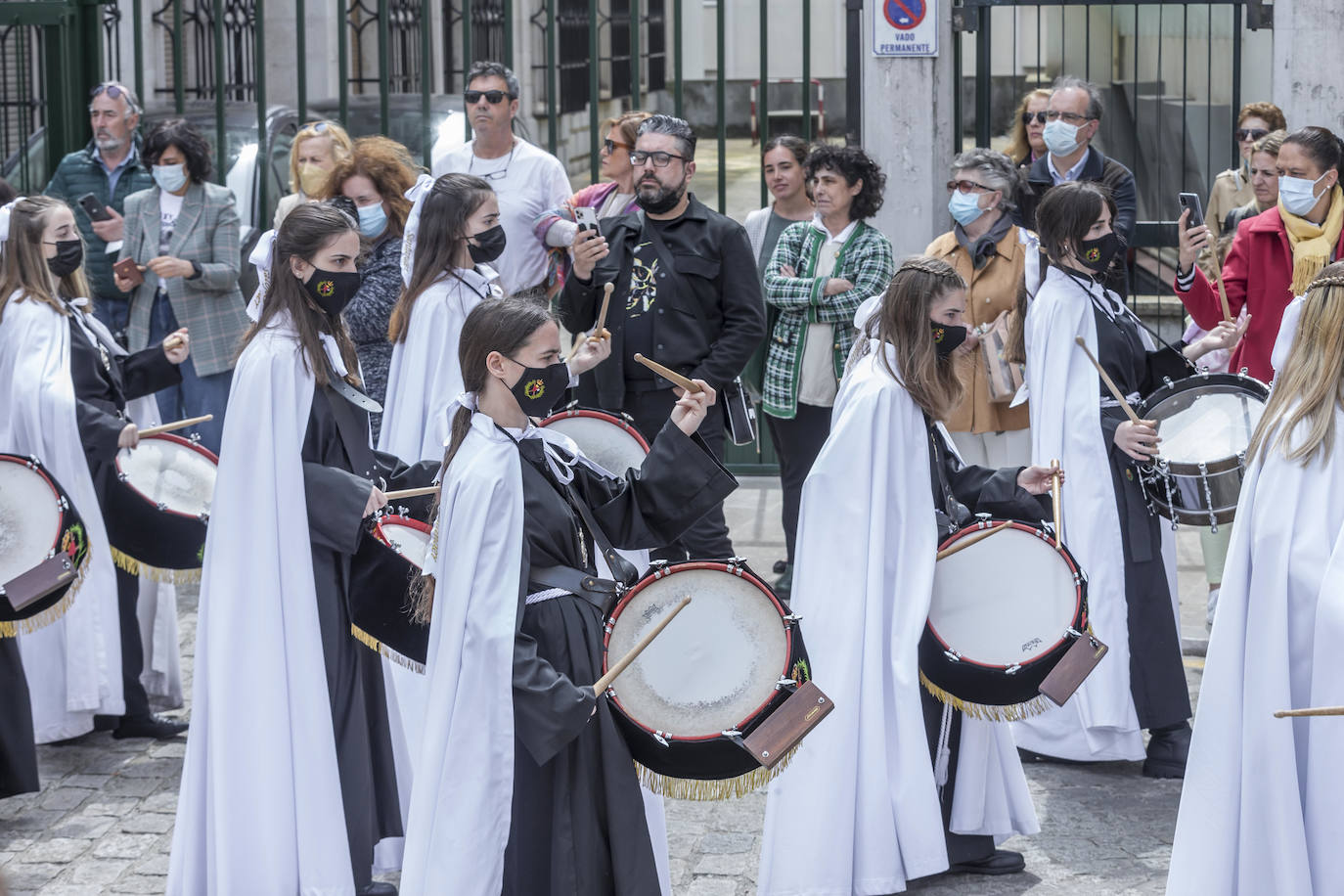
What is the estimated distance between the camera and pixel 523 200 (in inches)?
313

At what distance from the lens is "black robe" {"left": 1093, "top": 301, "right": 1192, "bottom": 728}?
614 centimetres

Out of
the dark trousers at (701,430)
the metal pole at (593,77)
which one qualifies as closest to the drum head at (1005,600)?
the dark trousers at (701,430)

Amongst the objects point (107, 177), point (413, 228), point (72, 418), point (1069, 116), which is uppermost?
point (1069, 116)

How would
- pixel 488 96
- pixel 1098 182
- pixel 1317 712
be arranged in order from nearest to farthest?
pixel 1317 712 < pixel 1098 182 < pixel 488 96

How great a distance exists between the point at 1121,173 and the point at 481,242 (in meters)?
2.94

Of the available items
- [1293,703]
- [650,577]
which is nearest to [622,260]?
[650,577]

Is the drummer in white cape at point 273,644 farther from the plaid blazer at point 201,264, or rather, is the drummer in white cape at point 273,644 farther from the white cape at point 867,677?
the plaid blazer at point 201,264

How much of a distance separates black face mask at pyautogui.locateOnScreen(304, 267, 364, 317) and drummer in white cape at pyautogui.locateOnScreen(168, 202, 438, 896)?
104 millimetres

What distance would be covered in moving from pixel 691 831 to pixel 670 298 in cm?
225

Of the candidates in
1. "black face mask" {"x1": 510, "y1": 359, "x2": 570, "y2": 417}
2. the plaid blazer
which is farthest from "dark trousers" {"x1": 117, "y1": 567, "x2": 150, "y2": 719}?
"black face mask" {"x1": 510, "y1": 359, "x2": 570, "y2": 417}

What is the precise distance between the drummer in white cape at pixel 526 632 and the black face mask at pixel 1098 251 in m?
2.23

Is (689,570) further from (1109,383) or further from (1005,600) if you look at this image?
(1109,383)

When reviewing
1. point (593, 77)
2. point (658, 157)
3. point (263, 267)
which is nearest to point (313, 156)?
point (593, 77)

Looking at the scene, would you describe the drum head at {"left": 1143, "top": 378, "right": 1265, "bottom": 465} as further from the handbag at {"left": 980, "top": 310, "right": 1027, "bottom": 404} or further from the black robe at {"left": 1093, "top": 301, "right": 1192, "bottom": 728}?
the handbag at {"left": 980, "top": 310, "right": 1027, "bottom": 404}
